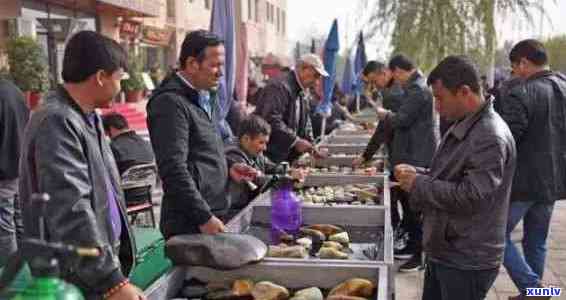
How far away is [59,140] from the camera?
5.58ft

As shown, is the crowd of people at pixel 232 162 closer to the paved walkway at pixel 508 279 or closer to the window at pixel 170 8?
the paved walkway at pixel 508 279

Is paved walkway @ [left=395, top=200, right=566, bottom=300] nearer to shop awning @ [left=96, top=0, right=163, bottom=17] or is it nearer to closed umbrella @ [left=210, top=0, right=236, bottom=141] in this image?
closed umbrella @ [left=210, top=0, right=236, bottom=141]

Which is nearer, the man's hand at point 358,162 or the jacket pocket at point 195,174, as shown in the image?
the jacket pocket at point 195,174

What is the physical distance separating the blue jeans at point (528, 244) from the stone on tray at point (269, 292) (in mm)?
2218

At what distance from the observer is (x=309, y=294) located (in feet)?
6.71

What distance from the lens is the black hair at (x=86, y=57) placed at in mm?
1808

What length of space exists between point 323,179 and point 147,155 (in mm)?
1899

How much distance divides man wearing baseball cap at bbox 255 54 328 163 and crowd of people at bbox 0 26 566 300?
0.01m

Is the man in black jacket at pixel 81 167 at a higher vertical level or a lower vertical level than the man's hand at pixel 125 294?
higher

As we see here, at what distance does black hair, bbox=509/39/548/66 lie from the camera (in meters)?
3.89

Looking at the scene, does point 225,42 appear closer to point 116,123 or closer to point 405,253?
point 116,123

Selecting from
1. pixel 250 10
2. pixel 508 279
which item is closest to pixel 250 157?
pixel 508 279

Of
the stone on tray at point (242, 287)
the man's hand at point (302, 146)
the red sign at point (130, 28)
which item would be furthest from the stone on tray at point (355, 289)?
the red sign at point (130, 28)

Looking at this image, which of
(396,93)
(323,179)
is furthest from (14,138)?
(396,93)
